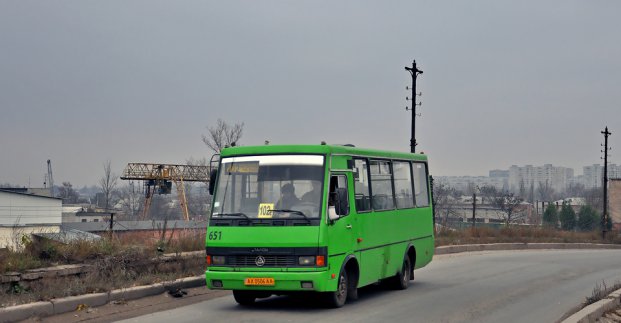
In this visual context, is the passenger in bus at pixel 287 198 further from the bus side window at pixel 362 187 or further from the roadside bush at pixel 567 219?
the roadside bush at pixel 567 219

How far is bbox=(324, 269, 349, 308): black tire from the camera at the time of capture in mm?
12984

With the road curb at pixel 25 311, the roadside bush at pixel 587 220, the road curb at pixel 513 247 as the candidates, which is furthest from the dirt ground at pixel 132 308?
the roadside bush at pixel 587 220

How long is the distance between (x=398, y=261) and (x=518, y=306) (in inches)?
117

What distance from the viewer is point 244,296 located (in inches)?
537

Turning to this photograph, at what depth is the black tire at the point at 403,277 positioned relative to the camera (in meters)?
16.7

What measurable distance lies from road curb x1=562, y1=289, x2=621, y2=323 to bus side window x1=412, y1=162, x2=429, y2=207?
5.06 meters

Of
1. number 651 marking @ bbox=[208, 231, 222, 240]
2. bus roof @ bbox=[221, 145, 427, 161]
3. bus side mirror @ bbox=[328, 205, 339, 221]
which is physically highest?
bus roof @ bbox=[221, 145, 427, 161]

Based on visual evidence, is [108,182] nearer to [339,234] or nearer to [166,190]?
[166,190]

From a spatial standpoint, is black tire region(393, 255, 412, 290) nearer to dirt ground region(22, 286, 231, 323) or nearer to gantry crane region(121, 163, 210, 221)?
dirt ground region(22, 286, 231, 323)

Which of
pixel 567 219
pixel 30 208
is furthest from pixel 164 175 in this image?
pixel 567 219

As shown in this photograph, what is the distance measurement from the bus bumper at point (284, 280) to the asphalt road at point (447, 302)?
441 mm

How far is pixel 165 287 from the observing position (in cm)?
1451

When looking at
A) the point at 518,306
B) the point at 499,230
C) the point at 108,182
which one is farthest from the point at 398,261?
the point at 108,182

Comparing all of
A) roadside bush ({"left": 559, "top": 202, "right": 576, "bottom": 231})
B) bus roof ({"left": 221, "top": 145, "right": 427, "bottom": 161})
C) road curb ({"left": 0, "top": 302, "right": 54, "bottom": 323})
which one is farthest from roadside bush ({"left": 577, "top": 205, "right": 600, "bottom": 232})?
road curb ({"left": 0, "top": 302, "right": 54, "bottom": 323})
